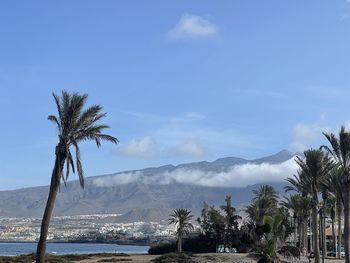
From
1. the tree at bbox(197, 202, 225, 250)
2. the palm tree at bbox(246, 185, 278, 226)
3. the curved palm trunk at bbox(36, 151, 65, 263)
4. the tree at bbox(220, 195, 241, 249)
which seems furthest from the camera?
the tree at bbox(197, 202, 225, 250)

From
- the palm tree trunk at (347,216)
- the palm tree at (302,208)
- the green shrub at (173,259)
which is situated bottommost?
the green shrub at (173,259)

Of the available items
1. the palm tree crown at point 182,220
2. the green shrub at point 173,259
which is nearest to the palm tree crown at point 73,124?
the green shrub at point 173,259

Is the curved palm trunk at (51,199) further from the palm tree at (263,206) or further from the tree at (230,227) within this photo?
the tree at (230,227)

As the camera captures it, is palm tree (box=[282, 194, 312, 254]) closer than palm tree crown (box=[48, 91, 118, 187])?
No

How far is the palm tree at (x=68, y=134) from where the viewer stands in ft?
121

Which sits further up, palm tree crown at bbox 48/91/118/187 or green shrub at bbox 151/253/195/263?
palm tree crown at bbox 48/91/118/187

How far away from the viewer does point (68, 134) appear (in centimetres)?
3753

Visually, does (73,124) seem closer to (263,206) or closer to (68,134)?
(68,134)

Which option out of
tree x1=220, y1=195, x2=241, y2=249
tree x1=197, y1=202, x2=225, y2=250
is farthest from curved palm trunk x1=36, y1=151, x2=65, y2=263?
tree x1=197, y1=202, x2=225, y2=250

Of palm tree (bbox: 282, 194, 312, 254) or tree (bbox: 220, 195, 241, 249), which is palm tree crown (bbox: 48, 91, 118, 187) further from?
tree (bbox: 220, 195, 241, 249)

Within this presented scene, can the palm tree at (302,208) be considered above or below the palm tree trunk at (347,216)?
above

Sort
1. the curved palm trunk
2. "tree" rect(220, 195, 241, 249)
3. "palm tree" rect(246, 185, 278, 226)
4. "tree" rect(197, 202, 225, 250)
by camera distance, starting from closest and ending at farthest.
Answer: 1. the curved palm trunk
2. "palm tree" rect(246, 185, 278, 226)
3. "tree" rect(220, 195, 241, 249)
4. "tree" rect(197, 202, 225, 250)

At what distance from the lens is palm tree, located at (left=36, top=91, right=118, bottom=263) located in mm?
36969

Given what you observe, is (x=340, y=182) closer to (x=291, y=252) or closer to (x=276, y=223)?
(x=276, y=223)
